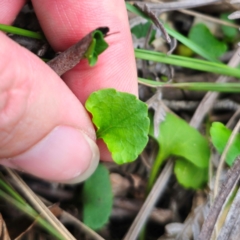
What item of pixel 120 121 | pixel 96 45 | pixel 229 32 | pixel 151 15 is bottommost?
pixel 229 32

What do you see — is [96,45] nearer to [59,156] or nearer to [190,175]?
[59,156]

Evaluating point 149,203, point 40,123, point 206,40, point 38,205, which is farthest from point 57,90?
point 206,40

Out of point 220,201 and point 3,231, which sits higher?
point 3,231

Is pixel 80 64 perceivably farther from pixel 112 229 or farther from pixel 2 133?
pixel 112 229

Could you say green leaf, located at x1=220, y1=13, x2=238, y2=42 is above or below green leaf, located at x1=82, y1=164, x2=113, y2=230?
above

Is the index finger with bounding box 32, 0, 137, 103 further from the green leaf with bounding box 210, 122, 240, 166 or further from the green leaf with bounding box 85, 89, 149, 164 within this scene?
the green leaf with bounding box 210, 122, 240, 166

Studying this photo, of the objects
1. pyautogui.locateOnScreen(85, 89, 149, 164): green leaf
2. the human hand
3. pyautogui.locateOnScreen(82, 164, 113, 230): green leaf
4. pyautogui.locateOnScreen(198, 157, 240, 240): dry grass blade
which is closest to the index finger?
the human hand

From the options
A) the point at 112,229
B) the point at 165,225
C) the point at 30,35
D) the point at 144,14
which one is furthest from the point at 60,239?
the point at 144,14
